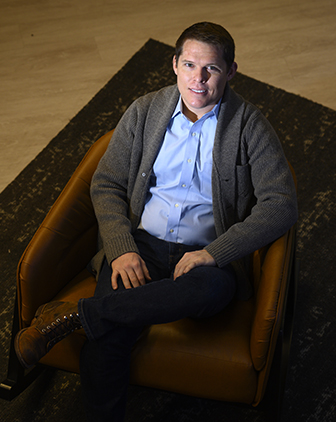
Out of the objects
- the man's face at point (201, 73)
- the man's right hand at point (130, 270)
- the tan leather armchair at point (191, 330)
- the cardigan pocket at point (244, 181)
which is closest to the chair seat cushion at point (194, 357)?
the tan leather armchair at point (191, 330)

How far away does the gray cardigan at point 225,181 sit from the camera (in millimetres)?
1565

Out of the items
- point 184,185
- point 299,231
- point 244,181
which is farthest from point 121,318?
point 299,231

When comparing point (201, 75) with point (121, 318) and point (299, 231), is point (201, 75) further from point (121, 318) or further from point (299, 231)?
point (299, 231)

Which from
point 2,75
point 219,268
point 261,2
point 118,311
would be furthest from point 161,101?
point 261,2

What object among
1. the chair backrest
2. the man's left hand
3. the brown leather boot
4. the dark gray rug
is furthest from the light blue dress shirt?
the dark gray rug

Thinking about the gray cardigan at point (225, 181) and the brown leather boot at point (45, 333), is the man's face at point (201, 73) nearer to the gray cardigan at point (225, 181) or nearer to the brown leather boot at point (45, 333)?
the gray cardigan at point (225, 181)

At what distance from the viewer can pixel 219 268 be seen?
1569 mm

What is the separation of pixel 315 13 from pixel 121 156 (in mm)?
2299

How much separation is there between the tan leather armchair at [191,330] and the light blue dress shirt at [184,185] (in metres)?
0.22

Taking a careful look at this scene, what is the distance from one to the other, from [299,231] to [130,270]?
0.99m

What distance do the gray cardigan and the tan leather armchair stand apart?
73 millimetres

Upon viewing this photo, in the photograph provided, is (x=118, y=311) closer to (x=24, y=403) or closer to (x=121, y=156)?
(x=121, y=156)

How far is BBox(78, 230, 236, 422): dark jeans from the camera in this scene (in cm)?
143

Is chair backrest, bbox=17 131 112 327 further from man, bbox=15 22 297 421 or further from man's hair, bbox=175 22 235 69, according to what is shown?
man's hair, bbox=175 22 235 69
